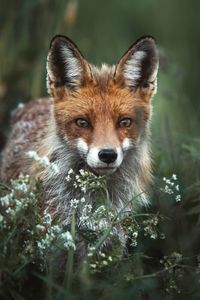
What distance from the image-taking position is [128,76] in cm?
656

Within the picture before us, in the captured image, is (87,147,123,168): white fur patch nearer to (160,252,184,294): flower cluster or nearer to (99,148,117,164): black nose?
(99,148,117,164): black nose

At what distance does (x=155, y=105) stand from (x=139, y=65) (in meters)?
4.03

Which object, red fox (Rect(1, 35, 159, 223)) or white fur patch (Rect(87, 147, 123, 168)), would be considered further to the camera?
red fox (Rect(1, 35, 159, 223))

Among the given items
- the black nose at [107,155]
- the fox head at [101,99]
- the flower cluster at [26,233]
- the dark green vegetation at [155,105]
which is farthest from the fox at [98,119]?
the flower cluster at [26,233]

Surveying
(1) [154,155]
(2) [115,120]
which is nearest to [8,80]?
(1) [154,155]

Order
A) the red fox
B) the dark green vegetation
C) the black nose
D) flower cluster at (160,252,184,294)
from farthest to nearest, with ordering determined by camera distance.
Answer: the red fox
the black nose
flower cluster at (160,252,184,294)
the dark green vegetation

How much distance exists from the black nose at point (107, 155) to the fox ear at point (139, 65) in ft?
3.02

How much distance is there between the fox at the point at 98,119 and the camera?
20.4ft

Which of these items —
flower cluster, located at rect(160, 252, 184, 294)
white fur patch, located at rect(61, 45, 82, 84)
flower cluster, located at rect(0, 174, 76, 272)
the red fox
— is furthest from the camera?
white fur patch, located at rect(61, 45, 82, 84)

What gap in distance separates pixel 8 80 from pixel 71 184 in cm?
368

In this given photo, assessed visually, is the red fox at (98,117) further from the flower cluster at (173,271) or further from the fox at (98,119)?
the flower cluster at (173,271)

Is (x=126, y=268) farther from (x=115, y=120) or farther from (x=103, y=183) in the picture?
(x=115, y=120)

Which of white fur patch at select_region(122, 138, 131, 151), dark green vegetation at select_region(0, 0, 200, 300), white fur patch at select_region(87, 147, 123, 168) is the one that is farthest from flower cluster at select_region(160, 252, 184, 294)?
white fur patch at select_region(122, 138, 131, 151)

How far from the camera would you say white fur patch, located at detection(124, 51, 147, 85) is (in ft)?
21.3
